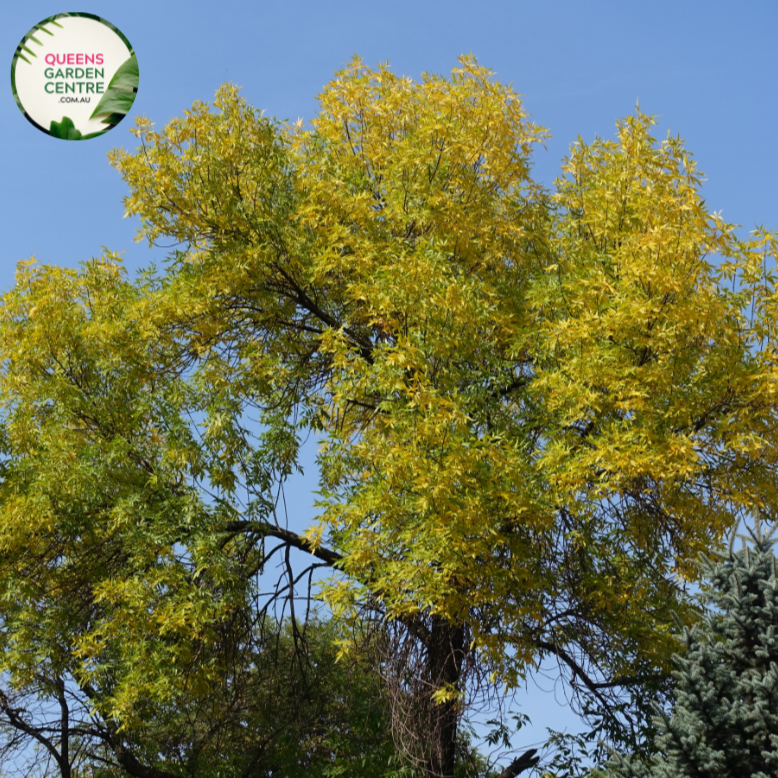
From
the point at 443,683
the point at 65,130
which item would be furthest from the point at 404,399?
the point at 65,130

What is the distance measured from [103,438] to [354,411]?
132 inches

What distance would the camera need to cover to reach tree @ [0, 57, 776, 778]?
30.1 feet

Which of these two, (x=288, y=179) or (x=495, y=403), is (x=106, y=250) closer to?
Result: (x=288, y=179)

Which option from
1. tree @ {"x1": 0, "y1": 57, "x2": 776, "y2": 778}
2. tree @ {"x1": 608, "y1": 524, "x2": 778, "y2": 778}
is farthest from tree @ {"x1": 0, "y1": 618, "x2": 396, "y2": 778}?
tree @ {"x1": 608, "y1": 524, "x2": 778, "y2": 778}

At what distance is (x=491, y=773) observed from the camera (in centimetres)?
1327

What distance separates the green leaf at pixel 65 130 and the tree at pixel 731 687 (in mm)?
9990

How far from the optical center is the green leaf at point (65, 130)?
12.4 meters

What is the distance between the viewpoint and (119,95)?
12.8 m

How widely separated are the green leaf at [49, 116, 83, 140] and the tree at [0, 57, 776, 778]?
1.24 m

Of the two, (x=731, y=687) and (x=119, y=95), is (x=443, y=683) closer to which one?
(x=731, y=687)

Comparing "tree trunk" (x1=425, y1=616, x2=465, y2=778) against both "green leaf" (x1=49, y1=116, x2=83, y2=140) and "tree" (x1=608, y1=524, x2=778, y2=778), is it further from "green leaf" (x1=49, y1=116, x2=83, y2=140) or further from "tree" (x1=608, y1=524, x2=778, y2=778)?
"green leaf" (x1=49, y1=116, x2=83, y2=140)

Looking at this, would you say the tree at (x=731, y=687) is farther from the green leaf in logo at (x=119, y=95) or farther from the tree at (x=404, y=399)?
the green leaf in logo at (x=119, y=95)

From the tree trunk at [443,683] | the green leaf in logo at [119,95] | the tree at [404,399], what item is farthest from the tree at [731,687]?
A: the green leaf in logo at [119,95]

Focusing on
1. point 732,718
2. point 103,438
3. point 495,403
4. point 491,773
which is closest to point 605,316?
point 495,403
